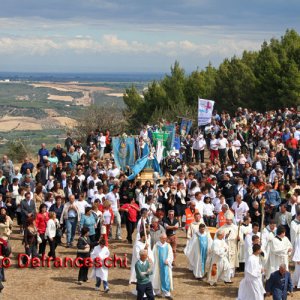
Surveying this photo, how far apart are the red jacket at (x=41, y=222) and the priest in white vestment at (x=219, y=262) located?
408 cm

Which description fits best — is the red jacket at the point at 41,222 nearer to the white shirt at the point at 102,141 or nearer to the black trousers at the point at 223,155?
the white shirt at the point at 102,141

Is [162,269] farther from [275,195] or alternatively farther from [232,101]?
[232,101]

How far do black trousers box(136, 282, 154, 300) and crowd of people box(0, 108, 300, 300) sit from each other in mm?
20

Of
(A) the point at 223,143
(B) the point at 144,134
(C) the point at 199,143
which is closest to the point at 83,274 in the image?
(B) the point at 144,134

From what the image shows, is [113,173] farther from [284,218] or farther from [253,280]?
[253,280]

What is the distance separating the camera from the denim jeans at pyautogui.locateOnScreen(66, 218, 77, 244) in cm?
1775

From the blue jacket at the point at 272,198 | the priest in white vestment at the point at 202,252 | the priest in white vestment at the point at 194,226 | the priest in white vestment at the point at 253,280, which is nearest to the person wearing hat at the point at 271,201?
the blue jacket at the point at 272,198

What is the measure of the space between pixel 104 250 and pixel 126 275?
174 cm

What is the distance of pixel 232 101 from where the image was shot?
161 ft

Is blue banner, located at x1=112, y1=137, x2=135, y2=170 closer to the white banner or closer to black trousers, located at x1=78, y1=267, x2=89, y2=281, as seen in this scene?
the white banner

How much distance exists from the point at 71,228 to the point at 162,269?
3823 millimetres

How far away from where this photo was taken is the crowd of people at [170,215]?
1499 centimetres

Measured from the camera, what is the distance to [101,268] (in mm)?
15109

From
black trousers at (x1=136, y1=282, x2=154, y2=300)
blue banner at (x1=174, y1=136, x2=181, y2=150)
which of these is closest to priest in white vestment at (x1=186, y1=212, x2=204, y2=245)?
black trousers at (x1=136, y1=282, x2=154, y2=300)
